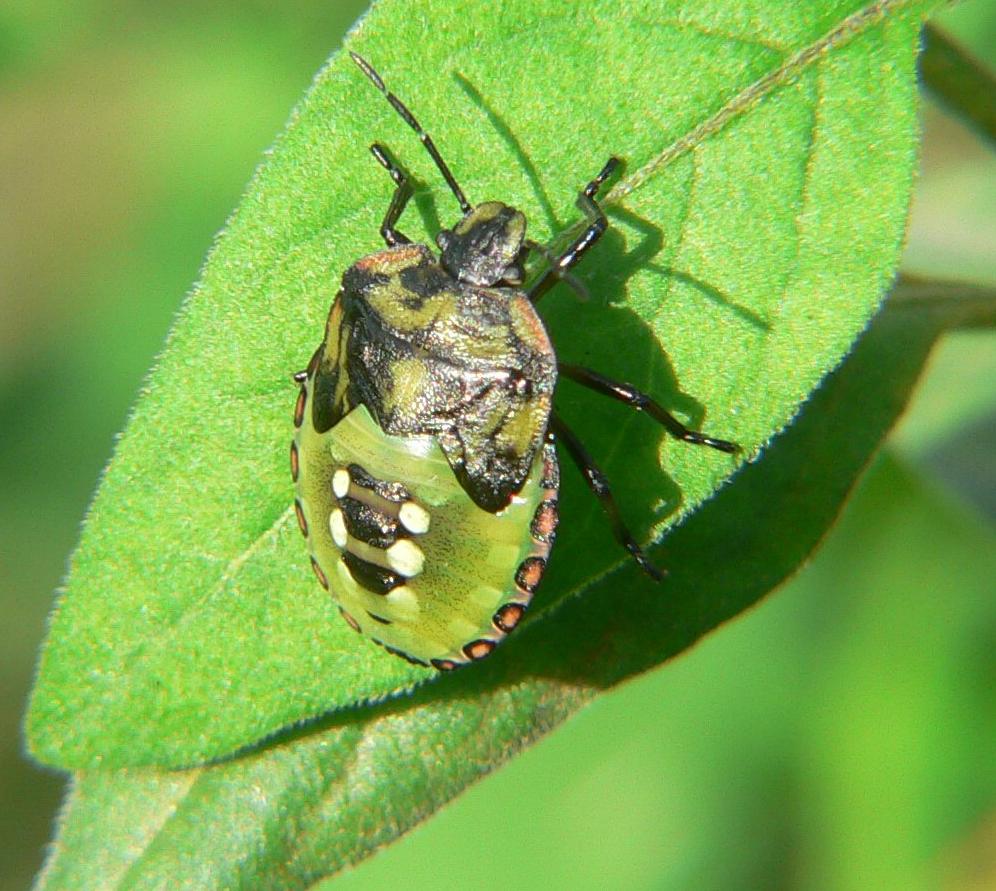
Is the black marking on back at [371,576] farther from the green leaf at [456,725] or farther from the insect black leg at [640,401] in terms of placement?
the insect black leg at [640,401]

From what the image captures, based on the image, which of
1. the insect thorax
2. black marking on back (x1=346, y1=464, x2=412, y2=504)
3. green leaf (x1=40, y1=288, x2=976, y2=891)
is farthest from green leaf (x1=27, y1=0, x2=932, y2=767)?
green leaf (x1=40, y1=288, x2=976, y2=891)

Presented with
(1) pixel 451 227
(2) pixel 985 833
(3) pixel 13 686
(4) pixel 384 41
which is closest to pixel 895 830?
(2) pixel 985 833

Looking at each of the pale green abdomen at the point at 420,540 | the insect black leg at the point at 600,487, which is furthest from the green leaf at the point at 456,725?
the pale green abdomen at the point at 420,540

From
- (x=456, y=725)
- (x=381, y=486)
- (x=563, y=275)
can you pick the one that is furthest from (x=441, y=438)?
(x=456, y=725)

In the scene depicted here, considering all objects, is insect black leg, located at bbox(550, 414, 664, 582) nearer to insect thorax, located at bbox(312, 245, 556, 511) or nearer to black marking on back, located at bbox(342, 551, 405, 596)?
insect thorax, located at bbox(312, 245, 556, 511)

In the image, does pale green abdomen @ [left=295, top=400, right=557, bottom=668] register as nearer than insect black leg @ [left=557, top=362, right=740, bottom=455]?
No

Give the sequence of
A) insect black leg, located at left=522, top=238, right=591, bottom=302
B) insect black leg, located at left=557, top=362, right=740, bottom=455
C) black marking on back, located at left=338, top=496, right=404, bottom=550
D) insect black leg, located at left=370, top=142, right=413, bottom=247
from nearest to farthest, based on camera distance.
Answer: insect black leg, located at left=557, top=362, right=740, bottom=455 → insect black leg, located at left=370, top=142, right=413, bottom=247 → insect black leg, located at left=522, top=238, right=591, bottom=302 → black marking on back, located at left=338, top=496, right=404, bottom=550

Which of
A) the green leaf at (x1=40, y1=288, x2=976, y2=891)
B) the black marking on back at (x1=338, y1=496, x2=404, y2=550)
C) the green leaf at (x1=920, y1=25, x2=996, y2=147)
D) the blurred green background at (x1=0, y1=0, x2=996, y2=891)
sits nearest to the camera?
the black marking on back at (x1=338, y1=496, x2=404, y2=550)
